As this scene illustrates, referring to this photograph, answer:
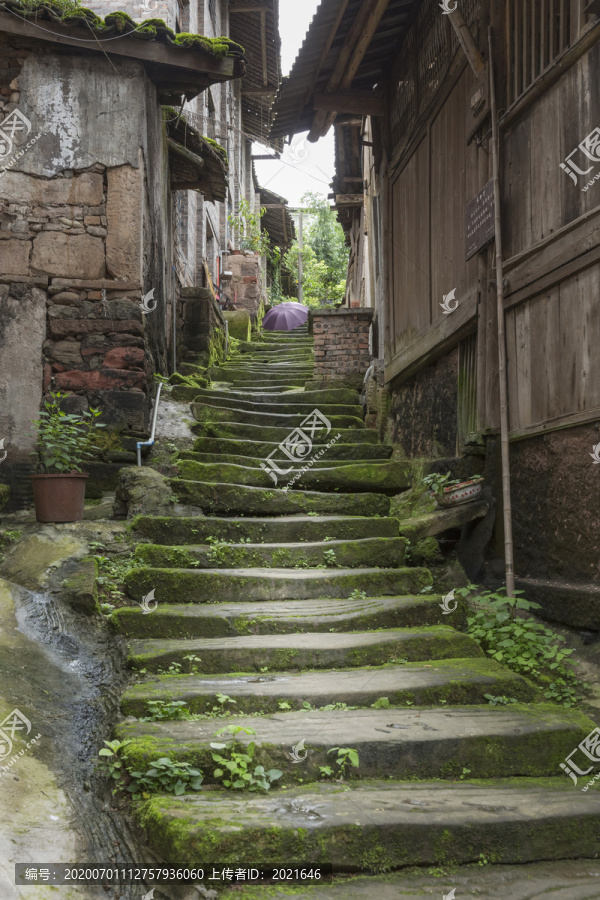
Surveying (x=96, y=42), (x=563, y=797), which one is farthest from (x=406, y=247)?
(x=563, y=797)

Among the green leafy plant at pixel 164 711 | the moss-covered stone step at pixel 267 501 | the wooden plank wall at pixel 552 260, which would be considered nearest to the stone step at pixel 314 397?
the moss-covered stone step at pixel 267 501

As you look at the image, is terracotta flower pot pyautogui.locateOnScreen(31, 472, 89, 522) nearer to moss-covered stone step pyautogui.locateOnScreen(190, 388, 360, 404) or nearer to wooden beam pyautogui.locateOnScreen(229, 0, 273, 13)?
moss-covered stone step pyautogui.locateOnScreen(190, 388, 360, 404)

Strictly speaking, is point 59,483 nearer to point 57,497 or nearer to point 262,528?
point 57,497

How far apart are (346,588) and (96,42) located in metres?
5.15

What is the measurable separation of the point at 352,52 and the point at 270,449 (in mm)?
3403

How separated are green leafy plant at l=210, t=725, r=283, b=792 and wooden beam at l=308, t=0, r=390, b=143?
5.11 meters

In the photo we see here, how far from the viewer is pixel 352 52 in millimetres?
6105

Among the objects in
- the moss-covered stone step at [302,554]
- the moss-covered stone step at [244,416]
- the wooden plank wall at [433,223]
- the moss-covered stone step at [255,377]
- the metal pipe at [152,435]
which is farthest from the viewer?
the moss-covered stone step at [255,377]

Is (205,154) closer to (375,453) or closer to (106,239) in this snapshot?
(106,239)

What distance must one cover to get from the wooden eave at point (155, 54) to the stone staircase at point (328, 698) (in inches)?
146

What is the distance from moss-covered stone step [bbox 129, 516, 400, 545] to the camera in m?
4.62

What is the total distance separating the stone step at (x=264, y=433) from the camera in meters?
6.51

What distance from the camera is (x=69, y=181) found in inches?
246

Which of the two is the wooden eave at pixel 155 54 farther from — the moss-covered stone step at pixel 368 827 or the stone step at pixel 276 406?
the moss-covered stone step at pixel 368 827
